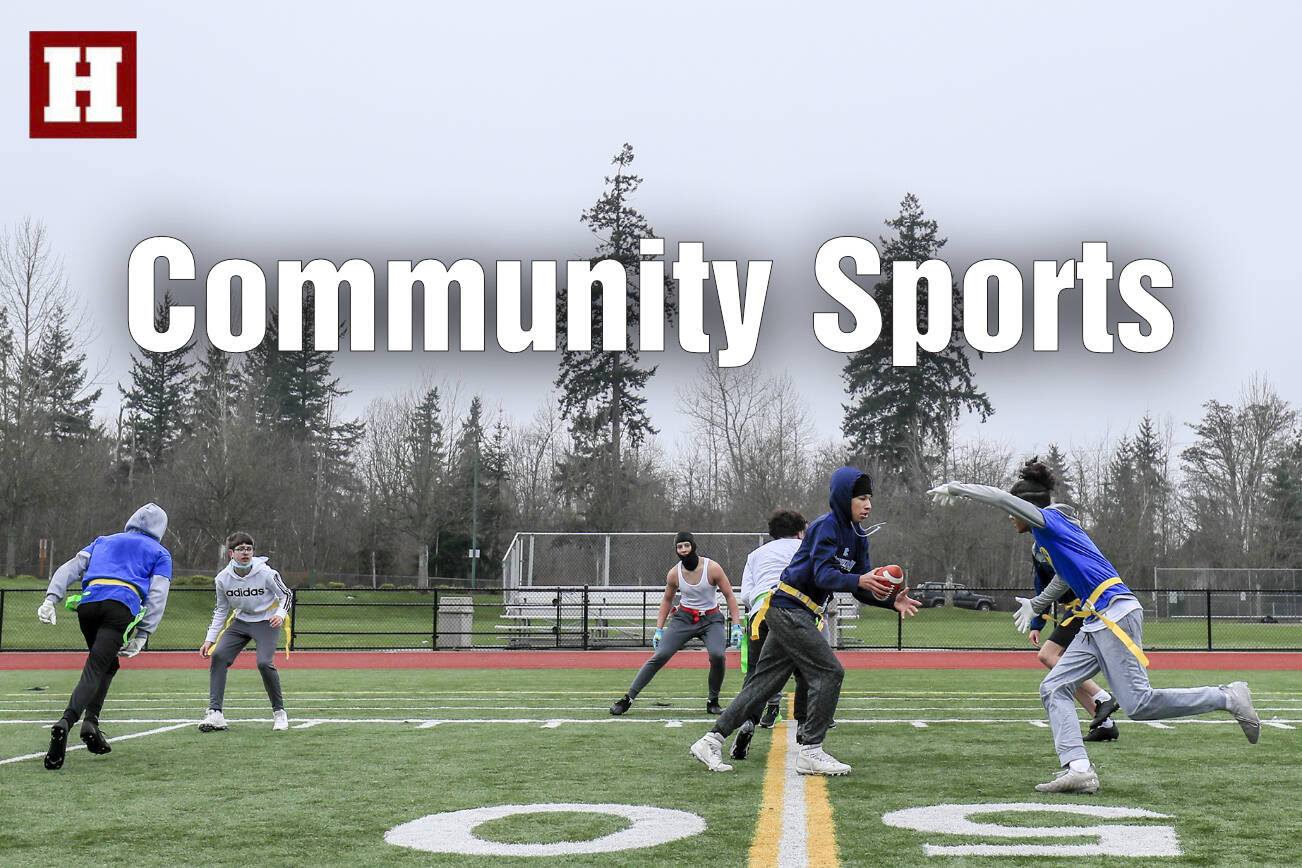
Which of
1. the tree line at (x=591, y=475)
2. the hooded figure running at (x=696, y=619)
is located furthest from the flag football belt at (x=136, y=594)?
the tree line at (x=591, y=475)

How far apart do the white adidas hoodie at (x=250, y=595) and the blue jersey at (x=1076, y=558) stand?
7.04 metres

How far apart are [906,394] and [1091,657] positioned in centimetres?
6232

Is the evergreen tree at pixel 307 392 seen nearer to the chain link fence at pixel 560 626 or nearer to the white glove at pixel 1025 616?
the chain link fence at pixel 560 626

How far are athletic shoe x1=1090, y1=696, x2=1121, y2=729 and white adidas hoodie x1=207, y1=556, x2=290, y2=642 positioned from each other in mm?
6961

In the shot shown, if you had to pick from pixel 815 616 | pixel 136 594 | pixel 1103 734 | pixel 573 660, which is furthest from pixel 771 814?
pixel 573 660

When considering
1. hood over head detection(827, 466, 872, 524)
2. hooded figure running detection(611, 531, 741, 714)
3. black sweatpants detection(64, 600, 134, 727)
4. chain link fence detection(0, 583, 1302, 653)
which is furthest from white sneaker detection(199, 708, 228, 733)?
chain link fence detection(0, 583, 1302, 653)

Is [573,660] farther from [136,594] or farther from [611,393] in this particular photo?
[611,393]

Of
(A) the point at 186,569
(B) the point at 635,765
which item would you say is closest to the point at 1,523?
(A) the point at 186,569

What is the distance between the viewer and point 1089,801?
6.91 metres

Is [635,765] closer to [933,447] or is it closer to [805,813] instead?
[805,813]

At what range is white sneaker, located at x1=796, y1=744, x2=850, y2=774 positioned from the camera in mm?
7965

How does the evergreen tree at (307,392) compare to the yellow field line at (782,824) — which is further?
the evergreen tree at (307,392)

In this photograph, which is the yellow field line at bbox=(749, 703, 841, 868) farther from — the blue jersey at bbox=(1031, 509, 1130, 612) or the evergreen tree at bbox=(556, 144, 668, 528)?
the evergreen tree at bbox=(556, 144, 668, 528)

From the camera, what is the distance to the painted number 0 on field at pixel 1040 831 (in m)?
5.45
